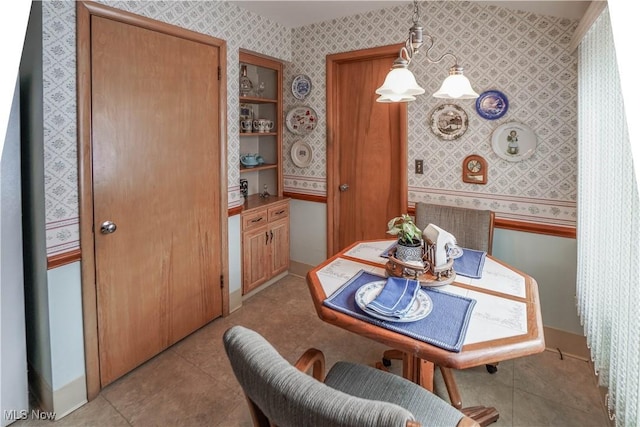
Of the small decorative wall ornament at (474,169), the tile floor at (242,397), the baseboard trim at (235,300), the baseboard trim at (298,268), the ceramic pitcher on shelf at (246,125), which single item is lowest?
the tile floor at (242,397)

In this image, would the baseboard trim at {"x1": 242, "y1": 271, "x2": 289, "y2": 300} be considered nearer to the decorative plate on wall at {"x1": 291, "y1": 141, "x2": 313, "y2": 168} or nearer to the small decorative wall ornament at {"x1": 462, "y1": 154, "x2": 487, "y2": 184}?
the decorative plate on wall at {"x1": 291, "y1": 141, "x2": 313, "y2": 168}

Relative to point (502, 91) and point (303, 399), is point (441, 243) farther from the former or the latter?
point (502, 91)

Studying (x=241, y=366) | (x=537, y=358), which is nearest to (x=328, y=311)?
(x=241, y=366)

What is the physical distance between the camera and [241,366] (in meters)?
0.96

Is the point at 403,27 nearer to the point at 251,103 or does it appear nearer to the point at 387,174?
the point at 387,174

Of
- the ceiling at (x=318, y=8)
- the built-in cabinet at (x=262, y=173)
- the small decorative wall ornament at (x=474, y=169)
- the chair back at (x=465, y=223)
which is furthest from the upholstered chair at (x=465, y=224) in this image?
the built-in cabinet at (x=262, y=173)

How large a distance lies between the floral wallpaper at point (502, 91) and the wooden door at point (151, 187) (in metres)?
1.44

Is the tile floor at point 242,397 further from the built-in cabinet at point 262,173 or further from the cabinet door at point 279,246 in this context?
the cabinet door at point 279,246

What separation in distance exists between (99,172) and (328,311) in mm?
1414

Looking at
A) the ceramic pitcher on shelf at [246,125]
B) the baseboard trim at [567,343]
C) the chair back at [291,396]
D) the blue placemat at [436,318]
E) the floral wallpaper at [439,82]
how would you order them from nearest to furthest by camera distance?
the chair back at [291,396]
the blue placemat at [436,318]
the floral wallpaper at [439,82]
the baseboard trim at [567,343]
the ceramic pitcher on shelf at [246,125]

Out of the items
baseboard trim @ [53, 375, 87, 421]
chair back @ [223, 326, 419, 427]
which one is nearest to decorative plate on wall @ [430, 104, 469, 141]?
chair back @ [223, 326, 419, 427]

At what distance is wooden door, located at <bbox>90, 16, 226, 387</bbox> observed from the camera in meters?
1.96

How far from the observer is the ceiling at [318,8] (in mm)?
2236

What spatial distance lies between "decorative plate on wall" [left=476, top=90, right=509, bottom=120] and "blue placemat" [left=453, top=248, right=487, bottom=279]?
102cm
